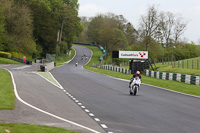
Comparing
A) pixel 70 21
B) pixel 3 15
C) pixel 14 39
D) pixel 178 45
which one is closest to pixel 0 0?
pixel 3 15

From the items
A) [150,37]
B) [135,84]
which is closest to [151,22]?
[150,37]

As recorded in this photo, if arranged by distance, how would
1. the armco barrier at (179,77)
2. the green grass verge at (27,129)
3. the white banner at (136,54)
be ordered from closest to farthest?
the green grass verge at (27,129) < the armco barrier at (179,77) < the white banner at (136,54)

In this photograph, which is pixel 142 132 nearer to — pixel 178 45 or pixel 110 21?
pixel 178 45

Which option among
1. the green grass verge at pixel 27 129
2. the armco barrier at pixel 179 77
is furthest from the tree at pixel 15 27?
the green grass verge at pixel 27 129

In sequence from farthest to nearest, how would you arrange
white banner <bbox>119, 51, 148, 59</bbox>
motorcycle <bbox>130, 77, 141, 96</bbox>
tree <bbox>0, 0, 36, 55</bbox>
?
tree <bbox>0, 0, 36, 55</bbox>
white banner <bbox>119, 51, 148, 59</bbox>
motorcycle <bbox>130, 77, 141, 96</bbox>

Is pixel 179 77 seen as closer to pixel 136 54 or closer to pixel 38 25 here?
pixel 136 54

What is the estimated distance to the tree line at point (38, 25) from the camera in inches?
2970

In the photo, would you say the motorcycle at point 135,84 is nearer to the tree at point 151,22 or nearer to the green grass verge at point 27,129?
the green grass verge at point 27,129

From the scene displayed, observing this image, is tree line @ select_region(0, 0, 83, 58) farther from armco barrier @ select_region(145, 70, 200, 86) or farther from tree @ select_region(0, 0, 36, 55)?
armco barrier @ select_region(145, 70, 200, 86)

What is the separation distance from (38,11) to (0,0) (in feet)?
76.4

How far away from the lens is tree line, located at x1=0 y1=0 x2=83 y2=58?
75.4m

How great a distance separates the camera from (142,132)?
930 cm

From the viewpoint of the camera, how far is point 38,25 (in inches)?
3949

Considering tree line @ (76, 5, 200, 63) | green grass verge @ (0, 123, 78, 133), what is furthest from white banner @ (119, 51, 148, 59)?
green grass verge @ (0, 123, 78, 133)
